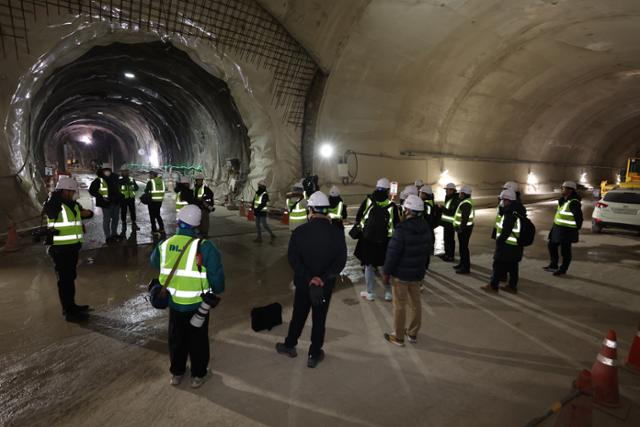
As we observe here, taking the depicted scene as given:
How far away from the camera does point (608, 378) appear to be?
3213mm

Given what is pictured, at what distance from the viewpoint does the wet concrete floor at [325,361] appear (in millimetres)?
3096

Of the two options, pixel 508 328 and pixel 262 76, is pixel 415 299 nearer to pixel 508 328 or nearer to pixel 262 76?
pixel 508 328

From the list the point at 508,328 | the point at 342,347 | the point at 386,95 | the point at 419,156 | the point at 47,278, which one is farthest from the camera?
the point at 419,156

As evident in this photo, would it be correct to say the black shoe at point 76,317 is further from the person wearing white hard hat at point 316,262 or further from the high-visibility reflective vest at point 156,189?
the high-visibility reflective vest at point 156,189

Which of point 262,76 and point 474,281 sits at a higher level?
point 262,76

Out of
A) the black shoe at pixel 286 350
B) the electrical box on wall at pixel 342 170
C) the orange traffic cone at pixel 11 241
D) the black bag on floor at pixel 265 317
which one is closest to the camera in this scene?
the black shoe at pixel 286 350

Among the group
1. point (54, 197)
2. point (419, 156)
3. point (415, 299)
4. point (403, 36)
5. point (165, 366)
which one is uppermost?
point (403, 36)

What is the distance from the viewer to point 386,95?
43.6 feet

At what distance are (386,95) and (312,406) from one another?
1201 cm

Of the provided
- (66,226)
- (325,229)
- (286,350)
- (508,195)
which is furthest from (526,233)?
(66,226)

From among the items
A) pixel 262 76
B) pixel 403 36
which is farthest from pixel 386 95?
pixel 262 76

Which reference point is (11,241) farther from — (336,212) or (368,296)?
(368,296)

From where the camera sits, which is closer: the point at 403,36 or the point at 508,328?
the point at 508,328

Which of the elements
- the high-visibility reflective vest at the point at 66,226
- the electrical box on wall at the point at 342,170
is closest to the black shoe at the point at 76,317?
the high-visibility reflective vest at the point at 66,226
